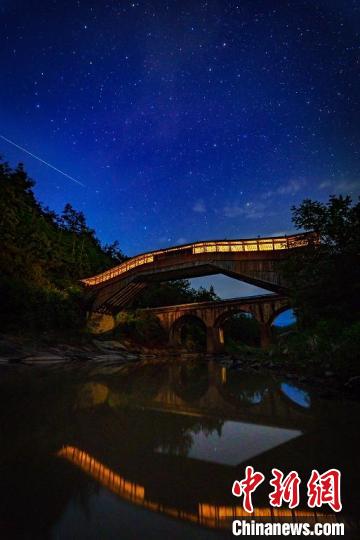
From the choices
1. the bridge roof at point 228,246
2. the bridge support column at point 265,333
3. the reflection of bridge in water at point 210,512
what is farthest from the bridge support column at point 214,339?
the reflection of bridge in water at point 210,512

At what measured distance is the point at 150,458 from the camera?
225cm

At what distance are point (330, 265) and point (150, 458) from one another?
8.17 meters

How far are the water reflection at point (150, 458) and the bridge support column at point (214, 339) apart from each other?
29895 mm

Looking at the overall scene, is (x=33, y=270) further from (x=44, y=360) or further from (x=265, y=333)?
(x=265, y=333)

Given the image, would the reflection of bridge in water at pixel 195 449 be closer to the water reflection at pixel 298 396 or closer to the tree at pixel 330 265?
the water reflection at pixel 298 396

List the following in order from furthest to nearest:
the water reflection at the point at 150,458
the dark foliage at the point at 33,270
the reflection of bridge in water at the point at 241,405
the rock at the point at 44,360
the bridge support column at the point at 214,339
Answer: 1. the bridge support column at the point at 214,339
2. the dark foliage at the point at 33,270
3. the rock at the point at 44,360
4. the reflection of bridge in water at the point at 241,405
5. the water reflection at the point at 150,458

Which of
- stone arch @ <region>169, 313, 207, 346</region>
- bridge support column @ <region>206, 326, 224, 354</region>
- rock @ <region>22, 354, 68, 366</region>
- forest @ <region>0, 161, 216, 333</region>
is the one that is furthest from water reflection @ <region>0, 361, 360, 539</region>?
stone arch @ <region>169, 313, 207, 346</region>

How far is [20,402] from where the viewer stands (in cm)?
436

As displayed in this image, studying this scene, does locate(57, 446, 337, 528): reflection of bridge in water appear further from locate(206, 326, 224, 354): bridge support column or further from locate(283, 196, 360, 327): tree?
locate(206, 326, 224, 354): bridge support column

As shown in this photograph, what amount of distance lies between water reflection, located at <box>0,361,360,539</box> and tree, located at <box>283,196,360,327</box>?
481cm

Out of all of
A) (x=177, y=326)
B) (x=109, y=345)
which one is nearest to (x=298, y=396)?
(x=109, y=345)

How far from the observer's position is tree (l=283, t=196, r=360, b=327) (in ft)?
27.3

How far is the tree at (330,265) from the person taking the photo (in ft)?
27.3

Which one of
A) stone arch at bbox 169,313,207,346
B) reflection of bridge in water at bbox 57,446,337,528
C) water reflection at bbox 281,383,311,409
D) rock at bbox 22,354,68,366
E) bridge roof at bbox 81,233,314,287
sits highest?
bridge roof at bbox 81,233,314,287
